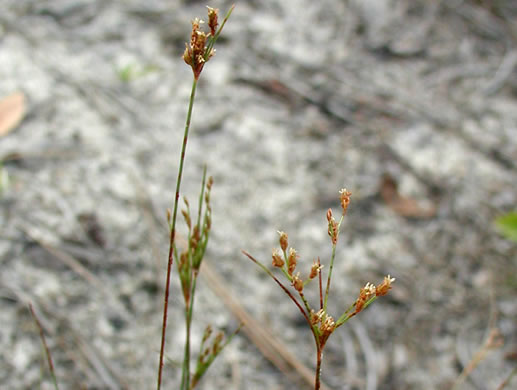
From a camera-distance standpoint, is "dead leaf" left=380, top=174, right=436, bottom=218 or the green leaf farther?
"dead leaf" left=380, top=174, right=436, bottom=218

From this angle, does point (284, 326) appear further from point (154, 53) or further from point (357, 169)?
point (154, 53)

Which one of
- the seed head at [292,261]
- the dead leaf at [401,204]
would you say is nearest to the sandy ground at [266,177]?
the dead leaf at [401,204]

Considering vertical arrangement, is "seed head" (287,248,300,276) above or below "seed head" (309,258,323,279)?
above

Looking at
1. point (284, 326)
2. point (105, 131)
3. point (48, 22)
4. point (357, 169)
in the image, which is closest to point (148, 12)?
point (48, 22)

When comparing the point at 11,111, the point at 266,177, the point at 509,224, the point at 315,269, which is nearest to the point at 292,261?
the point at 315,269

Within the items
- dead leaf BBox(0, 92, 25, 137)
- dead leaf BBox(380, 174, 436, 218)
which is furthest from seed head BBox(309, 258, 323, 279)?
dead leaf BBox(0, 92, 25, 137)

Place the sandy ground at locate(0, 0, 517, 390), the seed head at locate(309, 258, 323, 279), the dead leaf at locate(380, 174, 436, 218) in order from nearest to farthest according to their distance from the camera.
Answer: the seed head at locate(309, 258, 323, 279), the sandy ground at locate(0, 0, 517, 390), the dead leaf at locate(380, 174, 436, 218)

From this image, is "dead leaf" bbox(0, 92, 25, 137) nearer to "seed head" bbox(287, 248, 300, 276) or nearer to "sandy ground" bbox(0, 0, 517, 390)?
"sandy ground" bbox(0, 0, 517, 390)

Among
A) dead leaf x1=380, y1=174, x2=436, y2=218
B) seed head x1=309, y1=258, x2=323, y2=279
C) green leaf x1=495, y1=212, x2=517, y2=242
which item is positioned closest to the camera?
seed head x1=309, y1=258, x2=323, y2=279

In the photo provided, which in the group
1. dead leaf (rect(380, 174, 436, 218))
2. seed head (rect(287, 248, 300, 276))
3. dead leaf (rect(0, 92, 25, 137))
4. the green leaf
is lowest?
seed head (rect(287, 248, 300, 276))
